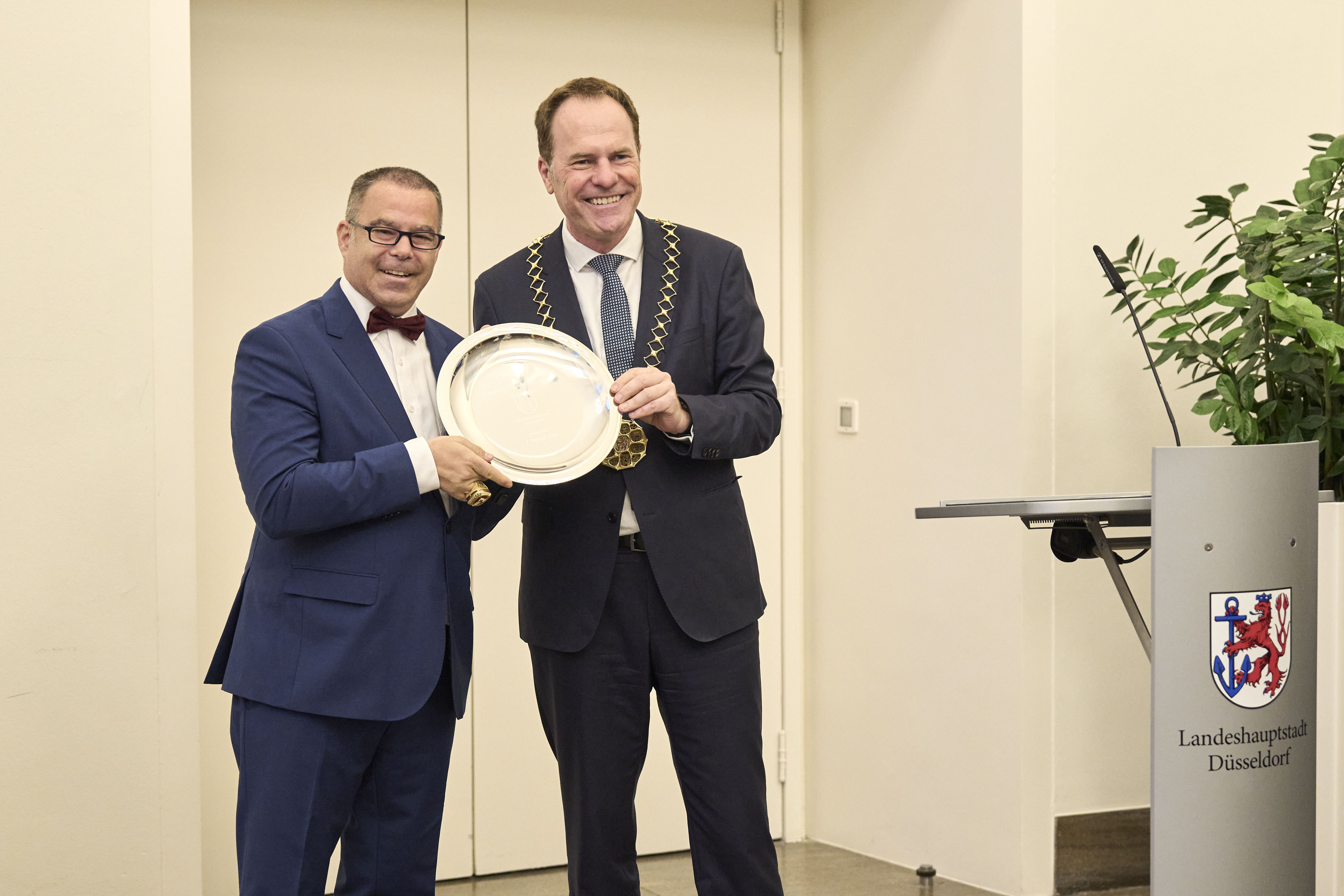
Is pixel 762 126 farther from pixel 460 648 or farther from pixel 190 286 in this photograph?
pixel 460 648

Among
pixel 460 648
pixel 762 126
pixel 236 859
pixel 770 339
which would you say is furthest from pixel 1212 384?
pixel 236 859

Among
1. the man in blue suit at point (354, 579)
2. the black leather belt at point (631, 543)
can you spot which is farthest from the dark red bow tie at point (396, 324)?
the black leather belt at point (631, 543)

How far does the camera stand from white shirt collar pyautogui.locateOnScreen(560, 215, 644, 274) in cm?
213

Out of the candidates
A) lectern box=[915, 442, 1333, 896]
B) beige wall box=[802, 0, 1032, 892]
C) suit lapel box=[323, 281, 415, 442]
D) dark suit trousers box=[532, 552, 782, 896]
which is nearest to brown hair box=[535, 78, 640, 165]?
suit lapel box=[323, 281, 415, 442]

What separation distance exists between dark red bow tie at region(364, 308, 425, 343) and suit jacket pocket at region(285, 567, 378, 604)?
396 mm

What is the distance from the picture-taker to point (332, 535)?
6.19 feet

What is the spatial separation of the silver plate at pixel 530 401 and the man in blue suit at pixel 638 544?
0.35 feet

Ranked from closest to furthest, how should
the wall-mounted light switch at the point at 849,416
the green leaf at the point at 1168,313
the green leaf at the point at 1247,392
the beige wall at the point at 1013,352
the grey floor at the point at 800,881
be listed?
the green leaf at the point at 1247,392 < the green leaf at the point at 1168,313 < the beige wall at the point at 1013,352 < the grey floor at the point at 800,881 < the wall-mounted light switch at the point at 849,416

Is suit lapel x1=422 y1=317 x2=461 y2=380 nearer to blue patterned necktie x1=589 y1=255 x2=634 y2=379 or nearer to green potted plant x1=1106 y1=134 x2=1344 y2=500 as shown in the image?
blue patterned necktie x1=589 y1=255 x2=634 y2=379

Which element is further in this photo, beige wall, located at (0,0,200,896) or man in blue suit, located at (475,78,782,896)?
beige wall, located at (0,0,200,896)

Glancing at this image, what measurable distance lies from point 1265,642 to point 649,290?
114cm

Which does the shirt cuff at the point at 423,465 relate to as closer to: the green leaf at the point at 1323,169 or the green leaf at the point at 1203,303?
the green leaf at the point at 1203,303

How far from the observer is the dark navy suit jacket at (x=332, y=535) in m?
1.82

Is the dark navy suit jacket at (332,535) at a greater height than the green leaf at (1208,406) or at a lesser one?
lesser
